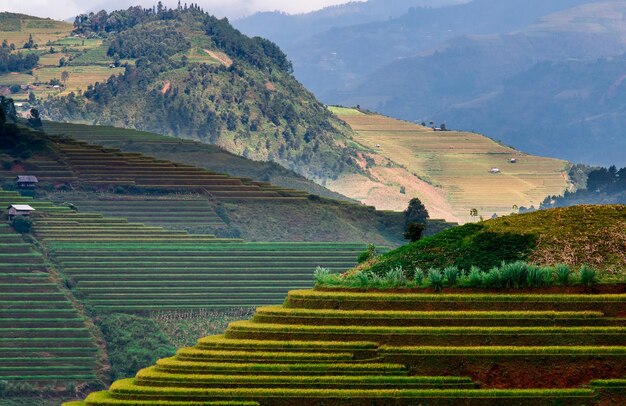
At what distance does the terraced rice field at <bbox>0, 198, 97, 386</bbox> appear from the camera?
131125 mm

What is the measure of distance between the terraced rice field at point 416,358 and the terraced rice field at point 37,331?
66.1 m

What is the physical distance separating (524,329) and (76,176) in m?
139

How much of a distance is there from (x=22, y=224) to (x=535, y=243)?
9806cm

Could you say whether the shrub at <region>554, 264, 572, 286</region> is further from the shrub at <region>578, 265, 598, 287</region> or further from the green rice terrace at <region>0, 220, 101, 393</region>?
the green rice terrace at <region>0, 220, 101, 393</region>

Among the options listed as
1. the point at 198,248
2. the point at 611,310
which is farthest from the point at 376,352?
the point at 198,248

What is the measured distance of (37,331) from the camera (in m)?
137

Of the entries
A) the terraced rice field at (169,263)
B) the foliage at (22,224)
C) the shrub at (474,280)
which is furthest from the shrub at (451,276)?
the foliage at (22,224)

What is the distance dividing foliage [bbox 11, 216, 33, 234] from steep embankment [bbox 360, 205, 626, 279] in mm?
92603

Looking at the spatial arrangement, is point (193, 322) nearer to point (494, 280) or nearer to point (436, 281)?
point (436, 281)

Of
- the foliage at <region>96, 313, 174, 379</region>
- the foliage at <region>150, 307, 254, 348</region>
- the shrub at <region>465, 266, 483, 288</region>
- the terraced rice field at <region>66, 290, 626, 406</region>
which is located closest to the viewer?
the terraced rice field at <region>66, 290, 626, 406</region>

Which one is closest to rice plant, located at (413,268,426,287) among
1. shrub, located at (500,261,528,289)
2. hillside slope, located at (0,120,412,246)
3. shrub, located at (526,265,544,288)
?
shrub, located at (500,261,528,289)

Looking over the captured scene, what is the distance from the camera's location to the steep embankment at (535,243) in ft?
226

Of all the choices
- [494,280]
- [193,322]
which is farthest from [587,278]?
[193,322]

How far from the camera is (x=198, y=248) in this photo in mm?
165625
